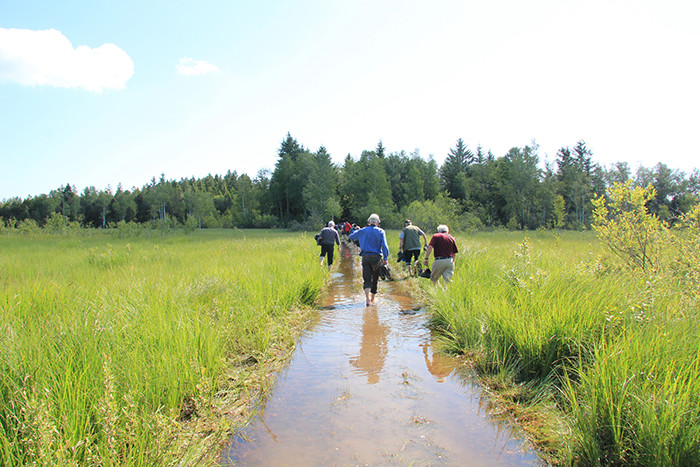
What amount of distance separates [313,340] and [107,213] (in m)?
111

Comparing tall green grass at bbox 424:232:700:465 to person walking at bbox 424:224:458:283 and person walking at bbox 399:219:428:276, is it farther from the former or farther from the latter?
person walking at bbox 399:219:428:276

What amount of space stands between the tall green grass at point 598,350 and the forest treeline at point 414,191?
170ft

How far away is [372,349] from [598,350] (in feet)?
9.32

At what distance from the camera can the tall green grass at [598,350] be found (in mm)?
2621

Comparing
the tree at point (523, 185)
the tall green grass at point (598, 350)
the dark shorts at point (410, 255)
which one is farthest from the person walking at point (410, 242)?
the tree at point (523, 185)

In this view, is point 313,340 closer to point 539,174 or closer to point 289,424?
point 289,424

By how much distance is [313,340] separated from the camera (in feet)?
20.1

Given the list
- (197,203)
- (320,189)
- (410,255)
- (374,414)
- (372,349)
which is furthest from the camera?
(197,203)

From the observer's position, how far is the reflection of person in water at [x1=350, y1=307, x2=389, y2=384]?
15.8 ft

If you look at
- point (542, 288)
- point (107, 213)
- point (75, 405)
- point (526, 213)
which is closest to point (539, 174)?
point (526, 213)

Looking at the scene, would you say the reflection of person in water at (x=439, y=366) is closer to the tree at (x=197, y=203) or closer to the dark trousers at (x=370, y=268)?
the dark trousers at (x=370, y=268)

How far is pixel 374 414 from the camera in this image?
3.68 metres

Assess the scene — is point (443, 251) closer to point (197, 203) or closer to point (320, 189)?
point (320, 189)

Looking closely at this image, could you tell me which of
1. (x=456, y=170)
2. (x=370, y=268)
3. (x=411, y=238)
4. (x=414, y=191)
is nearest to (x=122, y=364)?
(x=370, y=268)
